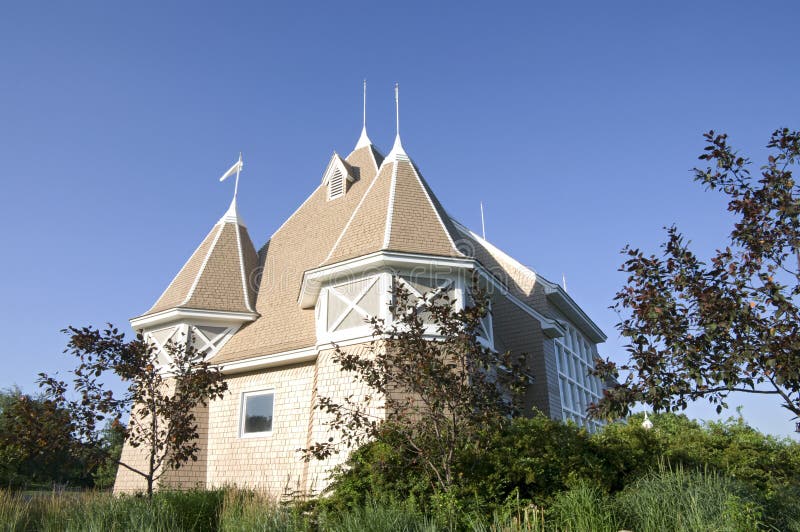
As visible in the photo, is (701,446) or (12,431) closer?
(12,431)

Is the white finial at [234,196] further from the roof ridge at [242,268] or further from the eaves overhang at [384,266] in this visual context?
the eaves overhang at [384,266]

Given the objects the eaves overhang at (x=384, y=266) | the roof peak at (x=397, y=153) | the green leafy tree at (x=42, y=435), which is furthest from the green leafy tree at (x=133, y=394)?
the roof peak at (x=397, y=153)

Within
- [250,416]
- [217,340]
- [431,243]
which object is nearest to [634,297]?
[431,243]

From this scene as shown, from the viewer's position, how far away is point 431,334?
1404cm

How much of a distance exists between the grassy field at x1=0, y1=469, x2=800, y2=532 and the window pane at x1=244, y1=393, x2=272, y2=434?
20.3 feet

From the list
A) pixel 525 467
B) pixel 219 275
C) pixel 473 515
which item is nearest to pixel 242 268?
pixel 219 275

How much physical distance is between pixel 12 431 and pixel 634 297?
1075 cm

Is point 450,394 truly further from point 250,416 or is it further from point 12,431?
point 250,416

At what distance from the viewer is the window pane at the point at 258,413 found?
53.3 ft

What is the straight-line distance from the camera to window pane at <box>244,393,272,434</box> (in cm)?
1625

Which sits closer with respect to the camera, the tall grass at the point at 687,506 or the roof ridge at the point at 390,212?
the tall grass at the point at 687,506

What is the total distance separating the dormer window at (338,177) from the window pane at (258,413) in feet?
28.3

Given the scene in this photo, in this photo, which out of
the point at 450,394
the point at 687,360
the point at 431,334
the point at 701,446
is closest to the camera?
the point at 687,360

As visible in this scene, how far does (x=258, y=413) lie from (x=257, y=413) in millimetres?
36
